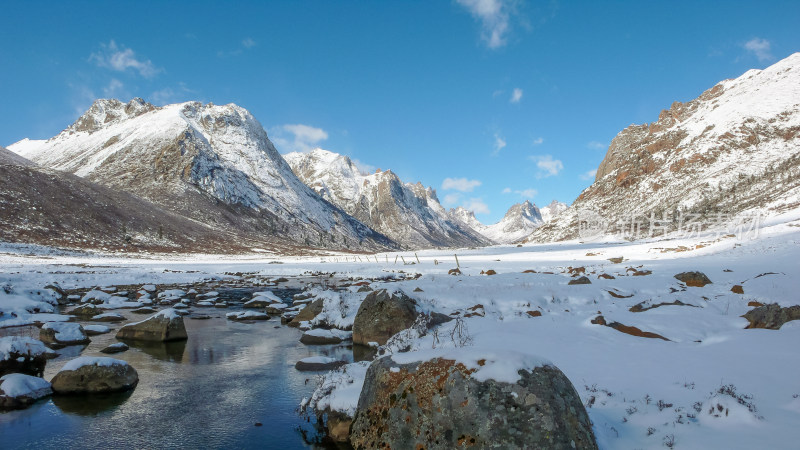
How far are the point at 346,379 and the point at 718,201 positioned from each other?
92.4 m

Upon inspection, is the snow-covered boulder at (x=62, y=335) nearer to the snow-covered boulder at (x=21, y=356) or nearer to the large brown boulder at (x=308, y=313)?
the snow-covered boulder at (x=21, y=356)

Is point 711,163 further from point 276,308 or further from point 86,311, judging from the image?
point 86,311

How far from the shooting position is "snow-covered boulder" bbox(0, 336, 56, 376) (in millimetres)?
10180

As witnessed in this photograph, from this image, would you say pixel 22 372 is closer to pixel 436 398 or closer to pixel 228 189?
pixel 436 398

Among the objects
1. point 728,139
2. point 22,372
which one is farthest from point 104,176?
→ point 728,139

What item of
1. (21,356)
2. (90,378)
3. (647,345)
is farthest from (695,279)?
(21,356)

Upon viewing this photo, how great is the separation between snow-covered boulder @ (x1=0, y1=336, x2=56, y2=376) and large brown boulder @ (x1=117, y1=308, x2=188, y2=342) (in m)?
4.59

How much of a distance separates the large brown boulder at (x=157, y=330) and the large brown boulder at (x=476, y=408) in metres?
12.9

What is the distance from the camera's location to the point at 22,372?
10.5 meters

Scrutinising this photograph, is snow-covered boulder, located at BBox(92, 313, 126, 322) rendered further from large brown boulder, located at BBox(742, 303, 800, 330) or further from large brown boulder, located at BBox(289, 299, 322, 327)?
large brown boulder, located at BBox(742, 303, 800, 330)

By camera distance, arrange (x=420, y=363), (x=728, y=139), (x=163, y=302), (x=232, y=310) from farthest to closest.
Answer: (x=728, y=139), (x=163, y=302), (x=232, y=310), (x=420, y=363)

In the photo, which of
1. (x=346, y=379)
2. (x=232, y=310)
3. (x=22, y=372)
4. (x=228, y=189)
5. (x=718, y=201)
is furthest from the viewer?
(x=228, y=189)

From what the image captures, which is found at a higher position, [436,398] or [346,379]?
[436,398]

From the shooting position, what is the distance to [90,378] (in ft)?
32.8
